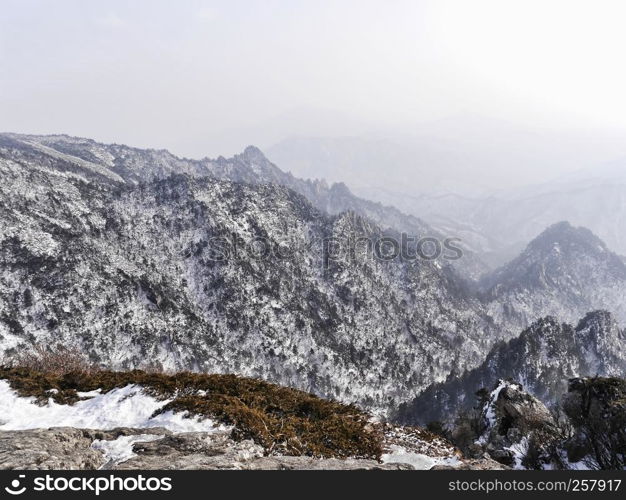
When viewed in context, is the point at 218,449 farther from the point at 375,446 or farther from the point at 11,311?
the point at 11,311

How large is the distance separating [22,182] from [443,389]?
636 ft

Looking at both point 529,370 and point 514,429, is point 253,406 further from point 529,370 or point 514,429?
point 529,370

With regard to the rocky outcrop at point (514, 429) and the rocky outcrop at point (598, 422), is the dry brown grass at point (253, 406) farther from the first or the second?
the rocky outcrop at point (598, 422)

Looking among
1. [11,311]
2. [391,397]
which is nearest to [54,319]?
[11,311]

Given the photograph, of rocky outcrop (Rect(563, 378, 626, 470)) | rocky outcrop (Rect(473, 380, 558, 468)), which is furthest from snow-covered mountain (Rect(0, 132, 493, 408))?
rocky outcrop (Rect(563, 378, 626, 470))

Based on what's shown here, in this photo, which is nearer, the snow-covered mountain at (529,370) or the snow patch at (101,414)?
the snow patch at (101,414)

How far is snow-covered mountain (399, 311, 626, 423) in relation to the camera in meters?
170

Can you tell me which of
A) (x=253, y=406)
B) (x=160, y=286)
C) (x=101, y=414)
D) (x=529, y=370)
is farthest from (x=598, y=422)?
(x=529, y=370)

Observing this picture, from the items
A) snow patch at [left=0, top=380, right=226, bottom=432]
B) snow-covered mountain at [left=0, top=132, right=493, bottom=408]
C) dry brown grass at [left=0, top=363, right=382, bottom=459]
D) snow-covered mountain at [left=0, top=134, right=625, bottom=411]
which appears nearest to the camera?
dry brown grass at [left=0, top=363, right=382, bottom=459]

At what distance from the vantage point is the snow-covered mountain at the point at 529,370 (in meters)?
170

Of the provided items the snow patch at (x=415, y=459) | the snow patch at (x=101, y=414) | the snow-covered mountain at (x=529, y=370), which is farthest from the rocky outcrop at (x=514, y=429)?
the snow-covered mountain at (x=529, y=370)

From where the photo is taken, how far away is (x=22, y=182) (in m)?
128

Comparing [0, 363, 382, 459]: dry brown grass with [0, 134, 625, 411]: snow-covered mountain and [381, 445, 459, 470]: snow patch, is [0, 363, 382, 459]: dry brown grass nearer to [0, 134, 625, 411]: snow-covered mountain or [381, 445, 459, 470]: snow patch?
[381, 445, 459, 470]: snow patch

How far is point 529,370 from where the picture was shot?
17950 cm
